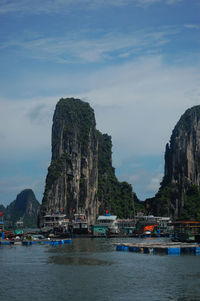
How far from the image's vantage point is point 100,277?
46.4 m

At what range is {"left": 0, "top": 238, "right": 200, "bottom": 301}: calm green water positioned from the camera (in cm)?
3769

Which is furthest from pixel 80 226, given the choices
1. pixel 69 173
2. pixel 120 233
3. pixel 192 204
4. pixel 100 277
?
pixel 100 277

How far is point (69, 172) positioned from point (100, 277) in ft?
453

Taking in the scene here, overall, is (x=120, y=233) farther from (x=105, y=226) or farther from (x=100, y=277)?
(x=100, y=277)

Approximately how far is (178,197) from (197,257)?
13004 cm

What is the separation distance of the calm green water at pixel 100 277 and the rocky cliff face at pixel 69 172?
111m

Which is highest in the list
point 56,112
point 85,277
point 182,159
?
point 56,112

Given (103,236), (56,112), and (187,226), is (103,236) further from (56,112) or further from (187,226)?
(56,112)

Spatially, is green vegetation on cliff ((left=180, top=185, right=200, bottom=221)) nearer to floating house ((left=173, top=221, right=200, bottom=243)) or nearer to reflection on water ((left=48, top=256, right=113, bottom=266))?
floating house ((left=173, top=221, right=200, bottom=243))

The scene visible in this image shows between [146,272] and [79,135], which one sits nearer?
[146,272]

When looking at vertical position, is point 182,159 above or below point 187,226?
above

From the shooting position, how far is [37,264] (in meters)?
58.0

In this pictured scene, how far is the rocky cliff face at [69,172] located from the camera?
178 meters

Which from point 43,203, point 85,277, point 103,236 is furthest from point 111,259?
point 43,203
